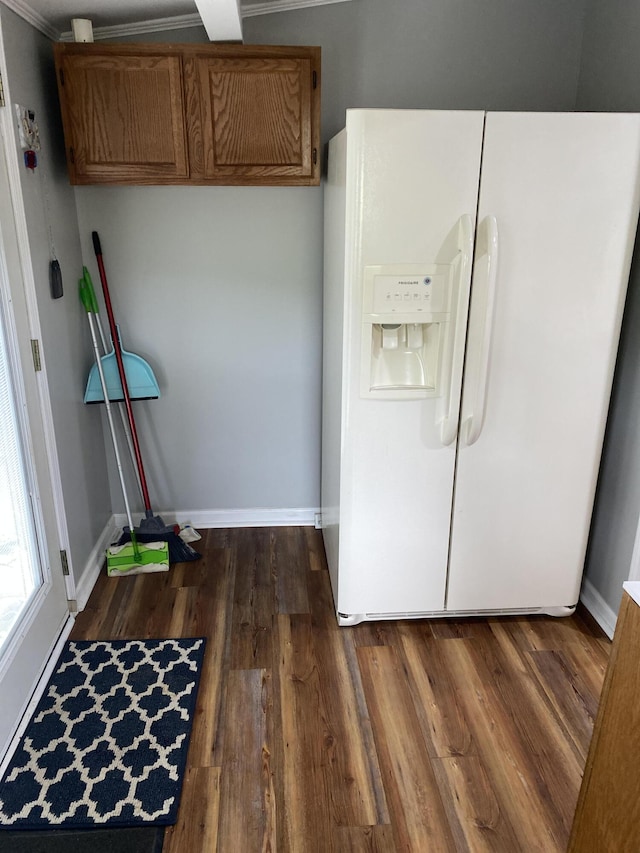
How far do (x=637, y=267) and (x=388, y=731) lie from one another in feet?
6.13

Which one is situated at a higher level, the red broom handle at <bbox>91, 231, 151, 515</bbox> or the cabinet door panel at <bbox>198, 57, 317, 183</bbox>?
the cabinet door panel at <bbox>198, 57, 317, 183</bbox>

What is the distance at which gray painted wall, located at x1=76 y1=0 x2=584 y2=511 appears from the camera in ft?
8.74

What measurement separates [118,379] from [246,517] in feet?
3.26

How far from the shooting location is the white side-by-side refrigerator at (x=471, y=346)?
6.64ft

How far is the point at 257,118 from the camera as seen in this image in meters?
2.42

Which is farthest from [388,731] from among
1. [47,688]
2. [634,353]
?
[634,353]

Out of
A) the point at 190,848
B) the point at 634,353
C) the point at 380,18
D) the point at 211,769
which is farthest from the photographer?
the point at 380,18

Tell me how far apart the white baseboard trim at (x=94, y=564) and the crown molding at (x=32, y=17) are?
2142mm

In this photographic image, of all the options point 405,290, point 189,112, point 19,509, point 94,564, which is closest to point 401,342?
point 405,290

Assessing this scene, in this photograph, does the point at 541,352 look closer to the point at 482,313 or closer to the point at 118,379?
the point at 482,313

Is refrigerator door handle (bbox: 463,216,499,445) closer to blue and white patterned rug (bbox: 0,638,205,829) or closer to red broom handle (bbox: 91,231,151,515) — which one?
blue and white patterned rug (bbox: 0,638,205,829)

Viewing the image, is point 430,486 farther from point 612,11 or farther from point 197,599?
point 612,11

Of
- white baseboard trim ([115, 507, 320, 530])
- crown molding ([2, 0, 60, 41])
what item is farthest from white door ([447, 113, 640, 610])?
crown molding ([2, 0, 60, 41])

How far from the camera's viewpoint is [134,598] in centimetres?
275
